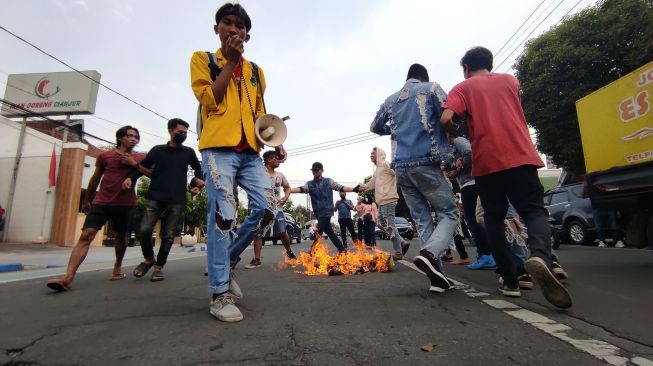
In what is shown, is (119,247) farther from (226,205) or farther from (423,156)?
(423,156)

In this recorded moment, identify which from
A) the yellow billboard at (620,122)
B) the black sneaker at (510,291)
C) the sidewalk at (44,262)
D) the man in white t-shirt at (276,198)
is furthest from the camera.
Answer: the man in white t-shirt at (276,198)

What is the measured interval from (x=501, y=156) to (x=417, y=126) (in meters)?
0.91

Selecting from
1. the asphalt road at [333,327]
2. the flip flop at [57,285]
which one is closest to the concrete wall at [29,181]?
the flip flop at [57,285]

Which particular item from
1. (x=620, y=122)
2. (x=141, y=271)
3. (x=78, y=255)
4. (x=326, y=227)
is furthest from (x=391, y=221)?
(x=78, y=255)

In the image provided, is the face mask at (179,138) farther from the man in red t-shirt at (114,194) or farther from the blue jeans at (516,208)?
the blue jeans at (516,208)

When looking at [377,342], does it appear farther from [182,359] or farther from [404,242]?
[404,242]

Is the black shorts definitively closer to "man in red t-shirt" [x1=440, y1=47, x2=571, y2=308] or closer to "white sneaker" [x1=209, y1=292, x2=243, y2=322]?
"white sneaker" [x1=209, y1=292, x2=243, y2=322]

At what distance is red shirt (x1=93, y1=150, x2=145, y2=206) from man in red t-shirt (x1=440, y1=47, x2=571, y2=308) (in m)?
3.74

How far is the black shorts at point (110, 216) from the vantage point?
4.33 meters

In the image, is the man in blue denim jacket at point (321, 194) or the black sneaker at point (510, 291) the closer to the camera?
the black sneaker at point (510, 291)

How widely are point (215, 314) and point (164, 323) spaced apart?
308mm

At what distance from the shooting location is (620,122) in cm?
493

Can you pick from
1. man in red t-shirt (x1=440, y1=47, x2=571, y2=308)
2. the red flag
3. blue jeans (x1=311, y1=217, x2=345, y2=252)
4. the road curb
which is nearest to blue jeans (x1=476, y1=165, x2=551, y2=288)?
man in red t-shirt (x1=440, y1=47, x2=571, y2=308)

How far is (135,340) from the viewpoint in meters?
2.06
